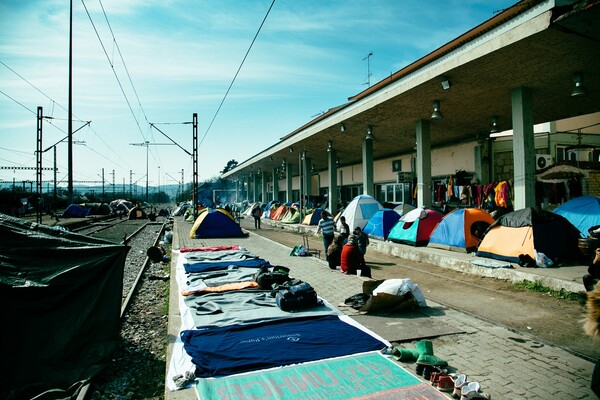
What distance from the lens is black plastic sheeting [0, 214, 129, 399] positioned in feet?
→ 14.1

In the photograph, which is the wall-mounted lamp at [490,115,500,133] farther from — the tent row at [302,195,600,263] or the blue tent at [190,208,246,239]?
the blue tent at [190,208,246,239]

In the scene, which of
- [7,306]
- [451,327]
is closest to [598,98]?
[451,327]

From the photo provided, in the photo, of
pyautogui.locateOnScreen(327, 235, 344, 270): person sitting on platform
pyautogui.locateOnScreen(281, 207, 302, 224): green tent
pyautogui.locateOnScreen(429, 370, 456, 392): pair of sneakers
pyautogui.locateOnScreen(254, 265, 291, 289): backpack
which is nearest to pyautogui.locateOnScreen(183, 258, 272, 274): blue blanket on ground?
pyautogui.locateOnScreen(254, 265, 291, 289): backpack

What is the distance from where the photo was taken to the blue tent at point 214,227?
754 inches

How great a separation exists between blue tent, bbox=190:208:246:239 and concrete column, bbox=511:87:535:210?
41.9ft

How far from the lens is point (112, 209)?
50.8m

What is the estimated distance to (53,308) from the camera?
15.5 feet

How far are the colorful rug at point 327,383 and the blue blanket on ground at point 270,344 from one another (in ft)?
0.56

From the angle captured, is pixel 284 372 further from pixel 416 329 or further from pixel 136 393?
pixel 416 329

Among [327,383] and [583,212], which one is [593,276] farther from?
[327,383]

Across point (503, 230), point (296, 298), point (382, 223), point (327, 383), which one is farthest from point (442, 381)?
point (382, 223)

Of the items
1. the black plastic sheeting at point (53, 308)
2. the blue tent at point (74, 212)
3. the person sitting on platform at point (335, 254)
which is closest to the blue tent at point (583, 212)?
the person sitting on platform at point (335, 254)

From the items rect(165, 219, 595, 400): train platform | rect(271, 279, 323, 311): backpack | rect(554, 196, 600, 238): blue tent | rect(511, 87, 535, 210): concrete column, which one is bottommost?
rect(165, 219, 595, 400): train platform

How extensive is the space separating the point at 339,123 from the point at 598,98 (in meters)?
10.3
